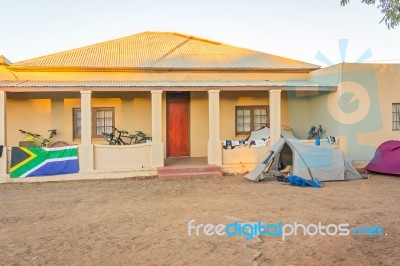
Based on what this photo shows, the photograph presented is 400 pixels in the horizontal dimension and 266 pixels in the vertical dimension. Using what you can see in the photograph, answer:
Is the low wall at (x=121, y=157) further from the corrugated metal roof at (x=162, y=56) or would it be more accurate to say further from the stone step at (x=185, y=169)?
the corrugated metal roof at (x=162, y=56)

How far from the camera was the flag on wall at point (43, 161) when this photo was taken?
35.7 ft

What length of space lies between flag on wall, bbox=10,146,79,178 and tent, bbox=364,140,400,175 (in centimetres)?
1018

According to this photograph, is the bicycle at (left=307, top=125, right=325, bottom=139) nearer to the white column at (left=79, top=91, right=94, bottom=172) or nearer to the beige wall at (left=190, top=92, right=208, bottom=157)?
the beige wall at (left=190, top=92, right=208, bottom=157)

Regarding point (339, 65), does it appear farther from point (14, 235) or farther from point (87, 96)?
point (14, 235)

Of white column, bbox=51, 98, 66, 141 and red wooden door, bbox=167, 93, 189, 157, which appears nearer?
white column, bbox=51, 98, 66, 141

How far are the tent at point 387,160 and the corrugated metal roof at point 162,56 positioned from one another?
15.1 feet

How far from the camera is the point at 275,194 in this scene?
29.1ft

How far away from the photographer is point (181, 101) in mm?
14219

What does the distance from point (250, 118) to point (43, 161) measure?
8.15 m

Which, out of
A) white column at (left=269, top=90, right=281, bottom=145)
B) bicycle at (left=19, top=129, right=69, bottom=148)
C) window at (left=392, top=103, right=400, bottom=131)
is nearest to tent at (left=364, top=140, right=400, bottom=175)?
window at (left=392, top=103, right=400, bottom=131)

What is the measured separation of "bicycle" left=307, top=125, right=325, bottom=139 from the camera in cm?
1366

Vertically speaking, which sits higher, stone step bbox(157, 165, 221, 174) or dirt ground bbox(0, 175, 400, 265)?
stone step bbox(157, 165, 221, 174)

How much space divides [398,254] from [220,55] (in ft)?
39.7

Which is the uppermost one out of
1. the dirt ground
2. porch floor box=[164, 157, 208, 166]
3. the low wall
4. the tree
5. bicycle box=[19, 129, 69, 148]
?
the tree
